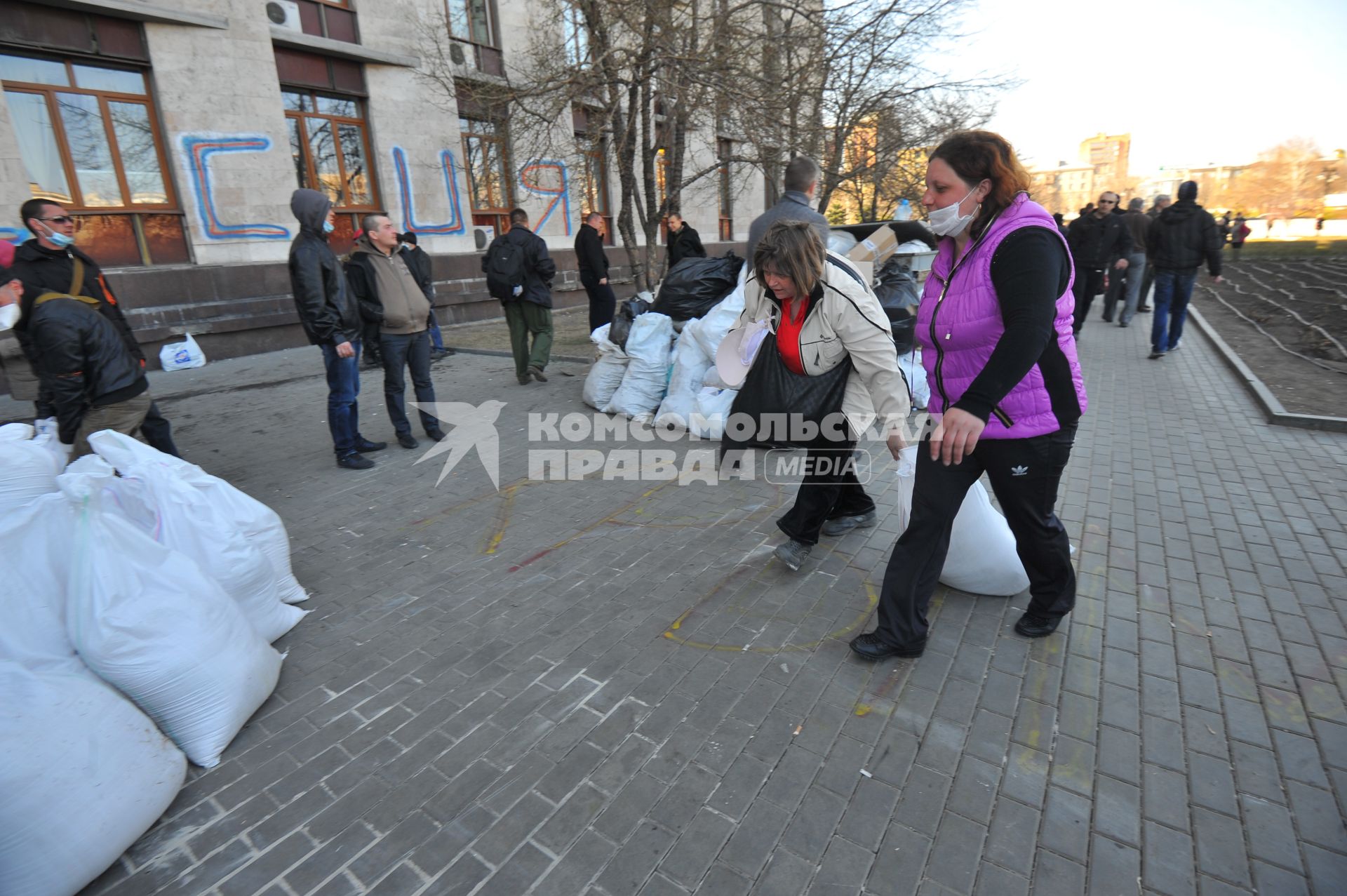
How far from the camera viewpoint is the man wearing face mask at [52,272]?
387 centimetres

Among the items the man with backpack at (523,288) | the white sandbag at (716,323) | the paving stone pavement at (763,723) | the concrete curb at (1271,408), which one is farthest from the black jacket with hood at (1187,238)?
the man with backpack at (523,288)

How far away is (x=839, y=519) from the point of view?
4055mm

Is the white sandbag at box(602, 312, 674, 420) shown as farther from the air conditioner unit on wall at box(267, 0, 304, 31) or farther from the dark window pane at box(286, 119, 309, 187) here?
the air conditioner unit on wall at box(267, 0, 304, 31)

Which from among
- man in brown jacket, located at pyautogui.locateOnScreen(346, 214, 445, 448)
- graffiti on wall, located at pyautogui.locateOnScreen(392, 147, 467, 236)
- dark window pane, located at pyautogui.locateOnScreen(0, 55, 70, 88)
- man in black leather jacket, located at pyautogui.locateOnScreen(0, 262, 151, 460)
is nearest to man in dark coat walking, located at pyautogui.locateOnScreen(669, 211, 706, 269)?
man in brown jacket, located at pyautogui.locateOnScreen(346, 214, 445, 448)

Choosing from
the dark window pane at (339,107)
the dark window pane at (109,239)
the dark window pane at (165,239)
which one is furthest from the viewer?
the dark window pane at (339,107)

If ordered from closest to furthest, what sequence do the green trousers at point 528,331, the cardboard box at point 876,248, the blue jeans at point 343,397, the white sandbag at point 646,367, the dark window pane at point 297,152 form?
the blue jeans at point 343,397 → the cardboard box at point 876,248 → the white sandbag at point 646,367 → the green trousers at point 528,331 → the dark window pane at point 297,152

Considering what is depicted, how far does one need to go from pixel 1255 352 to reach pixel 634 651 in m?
10.4

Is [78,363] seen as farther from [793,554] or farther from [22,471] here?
[793,554]

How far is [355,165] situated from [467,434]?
9.81 m

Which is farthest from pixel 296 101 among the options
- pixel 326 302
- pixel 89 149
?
pixel 326 302

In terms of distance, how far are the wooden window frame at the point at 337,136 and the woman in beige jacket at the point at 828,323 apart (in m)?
12.1

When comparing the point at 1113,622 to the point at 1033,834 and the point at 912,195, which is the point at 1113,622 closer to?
the point at 1033,834

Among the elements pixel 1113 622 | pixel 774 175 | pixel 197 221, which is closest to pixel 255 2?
pixel 197 221

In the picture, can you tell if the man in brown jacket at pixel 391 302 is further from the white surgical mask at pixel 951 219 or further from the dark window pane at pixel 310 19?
the dark window pane at pixel 310 19
